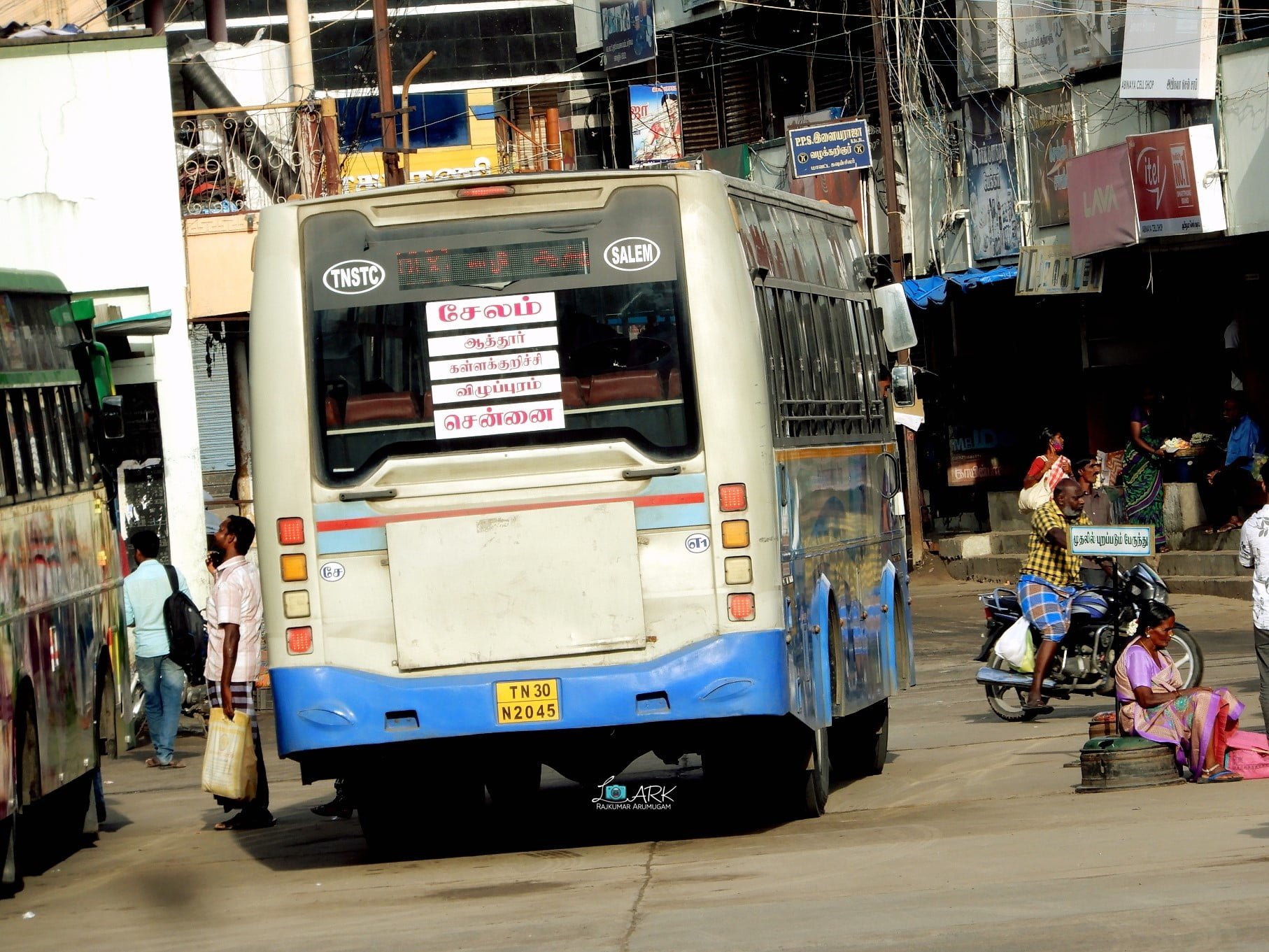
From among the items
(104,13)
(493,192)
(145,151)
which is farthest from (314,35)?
(493,192)

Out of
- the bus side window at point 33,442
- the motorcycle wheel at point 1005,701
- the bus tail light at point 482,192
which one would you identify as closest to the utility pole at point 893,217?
the motorcycle wheel at point 1005,701

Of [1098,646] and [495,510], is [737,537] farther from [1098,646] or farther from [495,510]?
[1098,646]

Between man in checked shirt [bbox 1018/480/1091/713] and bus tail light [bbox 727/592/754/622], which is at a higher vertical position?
bus tail light [bbox 727/592/754/622]

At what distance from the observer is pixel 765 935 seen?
7.56 metres

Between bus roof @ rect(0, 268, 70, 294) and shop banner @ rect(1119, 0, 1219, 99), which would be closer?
bus roof @ rect(0, 268, 70, 294)

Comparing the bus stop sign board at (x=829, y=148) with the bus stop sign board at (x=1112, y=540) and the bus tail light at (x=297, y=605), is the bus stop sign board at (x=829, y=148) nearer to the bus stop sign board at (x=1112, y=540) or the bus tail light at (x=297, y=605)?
the bus stop sign board at (x=1112, y=540)

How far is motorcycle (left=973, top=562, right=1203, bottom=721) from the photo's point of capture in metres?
14.7

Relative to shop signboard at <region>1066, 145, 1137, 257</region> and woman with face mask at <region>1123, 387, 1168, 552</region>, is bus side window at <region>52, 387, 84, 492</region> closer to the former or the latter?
shop signboard at <region>1066, 145, 1137, 257</region>

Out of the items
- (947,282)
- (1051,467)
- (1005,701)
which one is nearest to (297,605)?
(1005,701)

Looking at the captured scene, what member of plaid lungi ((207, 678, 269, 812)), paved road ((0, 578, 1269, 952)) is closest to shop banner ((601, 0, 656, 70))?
paved road ((0, 578, 1269, 952))

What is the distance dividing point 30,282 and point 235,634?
235cm

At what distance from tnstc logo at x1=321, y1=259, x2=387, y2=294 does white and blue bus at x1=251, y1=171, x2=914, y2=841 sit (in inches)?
0.5

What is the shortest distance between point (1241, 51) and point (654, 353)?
14872mm

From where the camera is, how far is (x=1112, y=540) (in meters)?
13.5
